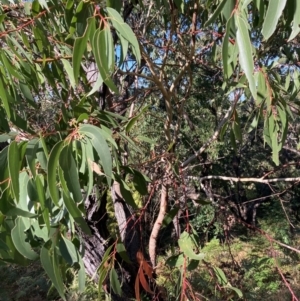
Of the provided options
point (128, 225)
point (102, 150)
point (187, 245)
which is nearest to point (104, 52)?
point (102, 150)

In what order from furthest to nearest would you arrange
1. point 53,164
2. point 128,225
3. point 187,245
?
1. point 128,225
2. point 187,245
3. point 53,164

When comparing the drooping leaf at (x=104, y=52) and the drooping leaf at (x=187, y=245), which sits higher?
the drooping leaf at (x=104, y=52)

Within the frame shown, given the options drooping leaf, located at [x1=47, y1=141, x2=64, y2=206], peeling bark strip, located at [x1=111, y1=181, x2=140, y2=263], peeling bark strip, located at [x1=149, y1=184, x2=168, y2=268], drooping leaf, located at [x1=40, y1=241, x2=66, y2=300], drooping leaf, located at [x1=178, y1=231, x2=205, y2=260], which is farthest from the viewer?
peeling bark strip, located at [x1=111, y1=181, x2=140, y2=263]

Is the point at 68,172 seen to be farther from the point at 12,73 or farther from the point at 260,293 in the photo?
the point at 260,293

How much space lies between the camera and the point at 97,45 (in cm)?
79

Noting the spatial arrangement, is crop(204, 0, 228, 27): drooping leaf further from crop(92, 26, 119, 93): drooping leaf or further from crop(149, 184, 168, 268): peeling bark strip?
crop(149, 184, 168, 268): peeling bark strip

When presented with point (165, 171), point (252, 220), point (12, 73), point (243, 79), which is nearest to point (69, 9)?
point (12, 73)

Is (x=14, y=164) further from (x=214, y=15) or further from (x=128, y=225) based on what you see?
(x=128, y=225)

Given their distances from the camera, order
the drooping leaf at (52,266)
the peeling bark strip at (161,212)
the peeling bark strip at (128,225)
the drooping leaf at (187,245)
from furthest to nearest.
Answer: the peeling bark strip at (128,225) < the peeling bark strip at (161,212) < the drooping leaf at (187,245) < the drooping leaf at (52,266)

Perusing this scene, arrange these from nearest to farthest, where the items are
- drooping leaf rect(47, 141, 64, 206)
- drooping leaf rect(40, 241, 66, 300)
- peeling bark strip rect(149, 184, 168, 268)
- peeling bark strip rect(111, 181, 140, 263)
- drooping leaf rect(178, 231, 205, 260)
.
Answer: drooping leaf rect(47, 141, 64, 206)
drooping leaf rect(40, 241, 66, 300)
drooping leaf rect(178, 231, 205, 260)
peeling bark strip rect(149, 184, 168, 268)
peeling bark strip rect(111, 181, 140, 263)

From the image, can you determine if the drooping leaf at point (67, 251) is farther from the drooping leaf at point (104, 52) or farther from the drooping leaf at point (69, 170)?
the drooping leaf at point (104, 52)

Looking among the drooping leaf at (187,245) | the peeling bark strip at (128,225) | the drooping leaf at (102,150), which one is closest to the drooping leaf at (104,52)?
the drooping leaf at (102,150)

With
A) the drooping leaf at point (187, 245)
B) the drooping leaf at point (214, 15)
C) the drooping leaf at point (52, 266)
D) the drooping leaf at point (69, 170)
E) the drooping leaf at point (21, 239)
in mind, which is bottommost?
the drooping leaf at point (187, 245)

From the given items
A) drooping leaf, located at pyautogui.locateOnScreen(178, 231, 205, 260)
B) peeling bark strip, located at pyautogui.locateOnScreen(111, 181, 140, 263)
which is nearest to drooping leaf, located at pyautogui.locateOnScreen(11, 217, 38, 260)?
drooping leaf, located at pyautogui.locateOnScreen(178, 231, 205, 260)
